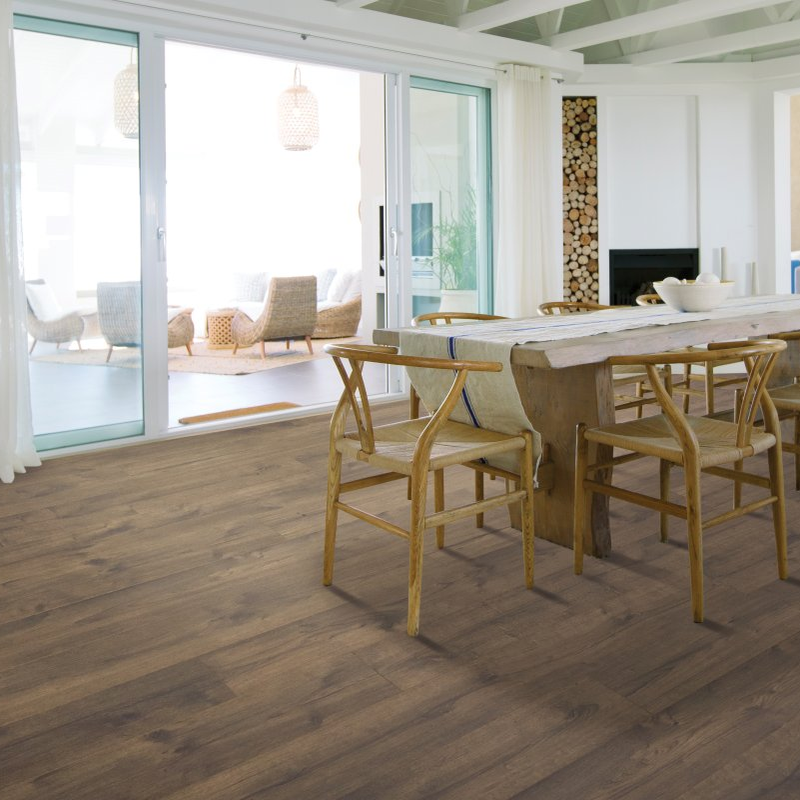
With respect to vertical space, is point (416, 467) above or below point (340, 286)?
below

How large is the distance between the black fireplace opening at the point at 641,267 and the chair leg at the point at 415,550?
16.9ft

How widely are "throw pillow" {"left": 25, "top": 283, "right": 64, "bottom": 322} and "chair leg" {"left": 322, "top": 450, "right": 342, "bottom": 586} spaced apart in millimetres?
2376

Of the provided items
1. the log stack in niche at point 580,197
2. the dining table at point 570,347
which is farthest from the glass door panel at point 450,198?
the dining table at point 570,347

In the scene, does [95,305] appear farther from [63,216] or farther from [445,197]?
[445,197]

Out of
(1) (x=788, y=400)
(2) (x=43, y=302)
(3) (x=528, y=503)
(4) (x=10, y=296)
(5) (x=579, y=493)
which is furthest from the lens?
(2) (x=43, y=302)

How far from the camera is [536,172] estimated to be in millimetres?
6148

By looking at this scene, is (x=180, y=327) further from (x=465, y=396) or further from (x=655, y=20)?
(x=465, y=396)

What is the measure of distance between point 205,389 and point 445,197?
2.33 meters

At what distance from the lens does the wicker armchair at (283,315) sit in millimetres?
8086

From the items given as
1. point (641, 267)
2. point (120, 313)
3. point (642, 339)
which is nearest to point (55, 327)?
point (120, 313)

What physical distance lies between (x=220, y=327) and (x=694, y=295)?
21.8 ft

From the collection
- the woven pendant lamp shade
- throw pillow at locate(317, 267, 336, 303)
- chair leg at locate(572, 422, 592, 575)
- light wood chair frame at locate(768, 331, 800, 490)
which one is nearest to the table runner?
chair leg at locate(572, 422, 592, 575)

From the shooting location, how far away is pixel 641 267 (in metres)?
7.01

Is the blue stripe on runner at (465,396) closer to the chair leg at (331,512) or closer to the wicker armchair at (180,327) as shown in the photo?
the chair leg at (331,512)
